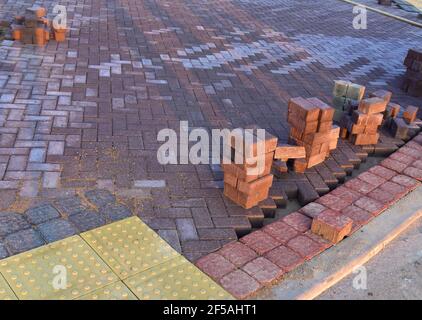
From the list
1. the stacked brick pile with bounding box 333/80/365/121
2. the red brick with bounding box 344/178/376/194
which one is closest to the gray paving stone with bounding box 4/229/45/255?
the red brick with bounding box 344/178/376/194

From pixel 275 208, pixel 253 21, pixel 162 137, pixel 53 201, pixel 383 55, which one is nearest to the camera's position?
pixel 53 201

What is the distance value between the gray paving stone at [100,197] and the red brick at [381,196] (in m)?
2.60

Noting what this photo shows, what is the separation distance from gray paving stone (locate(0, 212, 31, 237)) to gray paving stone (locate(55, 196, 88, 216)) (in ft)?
1.06

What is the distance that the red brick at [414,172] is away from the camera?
17.3 feet

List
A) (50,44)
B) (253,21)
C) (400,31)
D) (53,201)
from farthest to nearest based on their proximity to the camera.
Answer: (400,31)
(253,21)
(50,44)
(53,201)

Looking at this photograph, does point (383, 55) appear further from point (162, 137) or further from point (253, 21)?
point (162, 137)

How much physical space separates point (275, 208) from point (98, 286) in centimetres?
188

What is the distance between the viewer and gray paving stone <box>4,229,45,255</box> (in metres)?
3.64

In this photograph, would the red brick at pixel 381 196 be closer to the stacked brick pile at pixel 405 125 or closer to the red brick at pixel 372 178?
the red brick at pixel 372 178

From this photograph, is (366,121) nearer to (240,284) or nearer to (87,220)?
(240,284)

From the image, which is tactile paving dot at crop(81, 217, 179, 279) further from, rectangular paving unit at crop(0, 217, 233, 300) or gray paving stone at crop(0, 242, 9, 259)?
gray paving stone at crop(0, 242, 9, 259)
